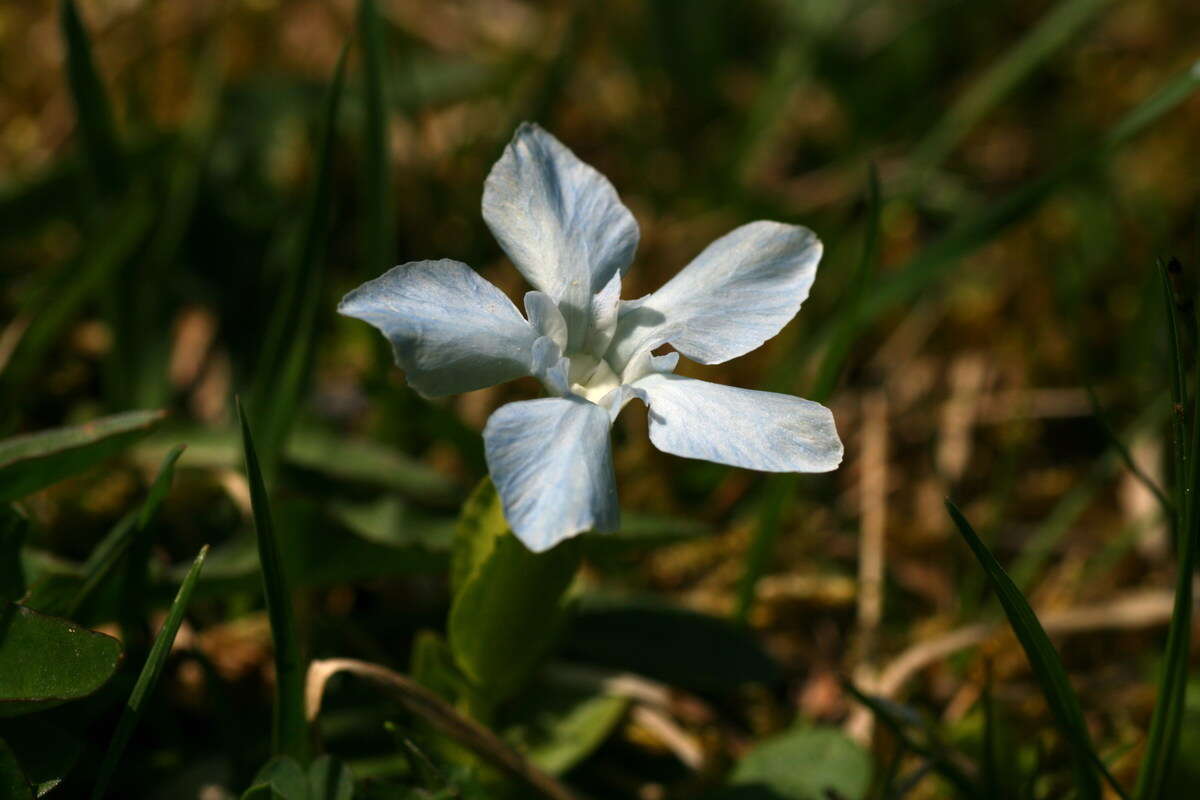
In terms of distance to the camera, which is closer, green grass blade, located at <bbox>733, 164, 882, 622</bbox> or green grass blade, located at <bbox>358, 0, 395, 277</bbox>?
green grass blade, located at <bbox>733, 164, 882, 622</bbox>

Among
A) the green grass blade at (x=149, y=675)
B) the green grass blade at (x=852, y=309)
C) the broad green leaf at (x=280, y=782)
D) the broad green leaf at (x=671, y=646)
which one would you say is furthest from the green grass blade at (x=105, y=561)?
the green grass blade at (x=852, y=309)

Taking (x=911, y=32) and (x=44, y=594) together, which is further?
(x=911, y=32)

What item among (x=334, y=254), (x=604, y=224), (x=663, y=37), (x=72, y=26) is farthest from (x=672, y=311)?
(x=663, y=37)

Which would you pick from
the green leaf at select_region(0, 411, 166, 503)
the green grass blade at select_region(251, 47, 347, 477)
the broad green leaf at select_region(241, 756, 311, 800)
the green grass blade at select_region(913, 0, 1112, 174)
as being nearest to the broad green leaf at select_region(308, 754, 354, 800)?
the broad green leaf at select_region(241, 756, 311, 800)

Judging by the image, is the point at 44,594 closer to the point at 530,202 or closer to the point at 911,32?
the point at 530,202

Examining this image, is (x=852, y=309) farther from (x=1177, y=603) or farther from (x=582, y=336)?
(x=1177, y=603)

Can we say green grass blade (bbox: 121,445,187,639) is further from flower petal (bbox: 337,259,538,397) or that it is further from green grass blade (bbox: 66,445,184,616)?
flower petal (bbox: 337,259,538,397)
